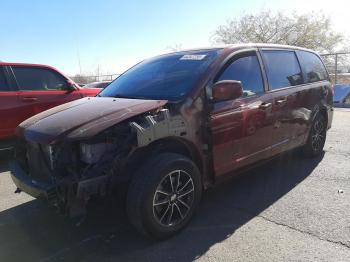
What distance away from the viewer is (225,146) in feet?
13.4

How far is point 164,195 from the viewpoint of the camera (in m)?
3.53

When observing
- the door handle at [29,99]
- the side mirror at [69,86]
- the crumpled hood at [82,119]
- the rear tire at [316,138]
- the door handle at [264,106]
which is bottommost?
the rear tire at [316,138]

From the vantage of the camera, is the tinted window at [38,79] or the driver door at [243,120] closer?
the driver door at [243,120]

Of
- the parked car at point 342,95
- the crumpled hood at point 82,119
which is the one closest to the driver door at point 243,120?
the crumpled hood at point 82,119

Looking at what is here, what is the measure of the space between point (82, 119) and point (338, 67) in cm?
1634

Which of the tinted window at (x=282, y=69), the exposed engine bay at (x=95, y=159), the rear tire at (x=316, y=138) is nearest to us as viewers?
the exposed engine bay at (x=95, y=159)

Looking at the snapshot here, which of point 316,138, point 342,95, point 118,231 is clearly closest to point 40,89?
point 118,231

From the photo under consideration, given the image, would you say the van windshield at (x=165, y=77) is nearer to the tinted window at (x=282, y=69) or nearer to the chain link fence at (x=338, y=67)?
the tinted window at (x=282, y=69)

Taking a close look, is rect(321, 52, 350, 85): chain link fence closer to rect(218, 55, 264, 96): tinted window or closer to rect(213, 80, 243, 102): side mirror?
rect(218, 55, 264, 96): tinted window

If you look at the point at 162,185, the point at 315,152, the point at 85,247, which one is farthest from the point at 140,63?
the point at 315,152

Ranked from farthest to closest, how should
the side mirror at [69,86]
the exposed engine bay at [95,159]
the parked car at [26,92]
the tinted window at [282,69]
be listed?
1. the side mirror at [69,86]
2. the parked car at [26,92]
3. the tinted window at [282,69]
4. the exposed engine bay at [95,159]

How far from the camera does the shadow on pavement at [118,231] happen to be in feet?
11.1

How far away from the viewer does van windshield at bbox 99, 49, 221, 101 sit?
4.00 metres

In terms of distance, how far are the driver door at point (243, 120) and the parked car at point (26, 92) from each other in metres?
4.28
